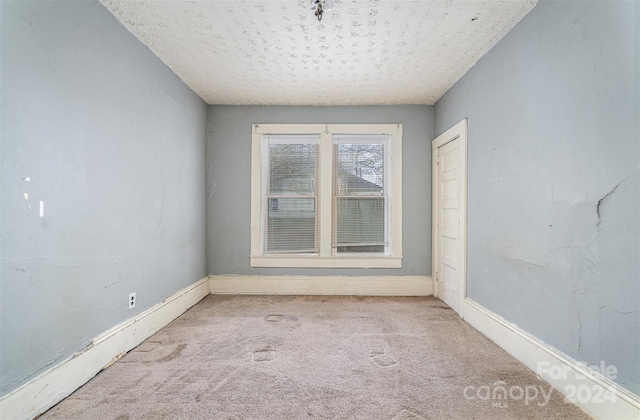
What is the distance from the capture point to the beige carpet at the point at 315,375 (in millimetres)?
1657

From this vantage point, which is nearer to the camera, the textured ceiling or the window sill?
the textured ceiling

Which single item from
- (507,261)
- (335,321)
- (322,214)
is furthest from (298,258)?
(507,261)

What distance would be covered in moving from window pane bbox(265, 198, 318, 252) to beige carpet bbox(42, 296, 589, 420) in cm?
119

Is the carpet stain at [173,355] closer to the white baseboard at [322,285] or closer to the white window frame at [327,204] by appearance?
the white baseboard at [322,285]

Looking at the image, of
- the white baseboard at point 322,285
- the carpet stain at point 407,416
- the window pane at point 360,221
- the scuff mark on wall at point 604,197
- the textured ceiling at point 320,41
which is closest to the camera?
the scuff mark on wall at point 604,197

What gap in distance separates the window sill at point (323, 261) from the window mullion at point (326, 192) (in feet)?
0.44

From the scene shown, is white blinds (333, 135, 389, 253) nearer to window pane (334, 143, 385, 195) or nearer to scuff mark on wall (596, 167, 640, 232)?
window pane (334, 143, 385, 195)

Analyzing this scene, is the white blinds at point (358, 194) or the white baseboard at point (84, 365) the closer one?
the white baseboard at point (84, 365)

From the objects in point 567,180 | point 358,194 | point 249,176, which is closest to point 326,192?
point 358,194

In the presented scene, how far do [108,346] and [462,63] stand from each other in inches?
152

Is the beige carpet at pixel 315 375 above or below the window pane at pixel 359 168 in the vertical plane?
below

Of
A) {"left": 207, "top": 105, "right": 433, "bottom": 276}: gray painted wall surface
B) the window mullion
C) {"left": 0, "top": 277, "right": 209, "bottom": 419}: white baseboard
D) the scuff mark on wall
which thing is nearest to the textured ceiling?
{"left": 207, "top": 105, "right": 433, "bottom": 276}: gray painted wall surface

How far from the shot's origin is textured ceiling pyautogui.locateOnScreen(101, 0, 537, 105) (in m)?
2.14

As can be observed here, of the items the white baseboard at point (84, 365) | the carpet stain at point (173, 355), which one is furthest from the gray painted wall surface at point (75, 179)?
the carpet stain at point (173, 355)
